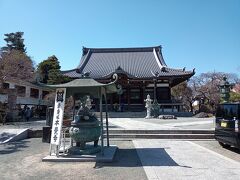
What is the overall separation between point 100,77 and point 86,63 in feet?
23.2

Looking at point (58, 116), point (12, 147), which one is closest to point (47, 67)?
point (12, 147)

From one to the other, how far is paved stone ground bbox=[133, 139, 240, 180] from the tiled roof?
71.6 ft

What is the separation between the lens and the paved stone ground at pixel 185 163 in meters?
5.94

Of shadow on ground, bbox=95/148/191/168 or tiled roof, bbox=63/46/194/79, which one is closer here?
shadow on ground, bbox=95/148/191/168

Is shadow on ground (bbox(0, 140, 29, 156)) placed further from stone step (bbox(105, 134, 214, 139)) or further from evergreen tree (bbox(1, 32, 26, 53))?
evergreen tree (bbox(1, 32, 26, 53))

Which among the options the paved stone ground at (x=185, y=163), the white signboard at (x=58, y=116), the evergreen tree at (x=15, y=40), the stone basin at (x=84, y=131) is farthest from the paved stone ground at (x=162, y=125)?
the evergreen tree at (x=15, y=40)

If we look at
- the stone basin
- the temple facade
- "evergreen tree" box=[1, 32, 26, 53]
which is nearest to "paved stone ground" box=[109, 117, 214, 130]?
the stone basin

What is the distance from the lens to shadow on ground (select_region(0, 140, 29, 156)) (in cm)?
910

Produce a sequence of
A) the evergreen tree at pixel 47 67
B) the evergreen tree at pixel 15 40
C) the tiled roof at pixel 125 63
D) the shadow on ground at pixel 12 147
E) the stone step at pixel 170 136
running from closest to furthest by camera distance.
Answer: the shadow on ground at pixel 12 147, the stone step at pixel 170 136, the tiled roof at pixel 125 63, the evergreen tree at pixel 47 67, the evergreen tree at pixel 15 40

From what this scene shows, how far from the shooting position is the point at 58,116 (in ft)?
26.6

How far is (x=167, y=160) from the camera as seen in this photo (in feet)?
24.8

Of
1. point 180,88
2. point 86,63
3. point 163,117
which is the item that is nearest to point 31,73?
point 86,63

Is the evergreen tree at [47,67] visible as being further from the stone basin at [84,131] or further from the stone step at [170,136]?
the stone basin at [84,131]

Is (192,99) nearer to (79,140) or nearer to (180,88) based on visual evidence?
(180,88)
